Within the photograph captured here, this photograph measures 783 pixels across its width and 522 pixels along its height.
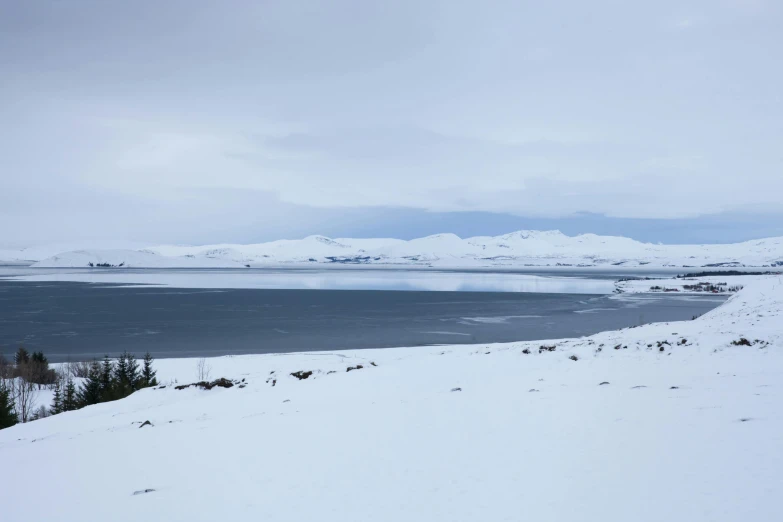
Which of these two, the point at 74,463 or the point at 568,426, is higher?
the point at 568,426

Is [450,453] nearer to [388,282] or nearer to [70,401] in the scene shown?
[70,401]

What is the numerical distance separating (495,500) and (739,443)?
132 inches

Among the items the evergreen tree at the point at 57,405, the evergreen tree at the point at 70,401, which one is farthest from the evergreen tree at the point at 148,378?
the evergreen tree at the point at 57,405

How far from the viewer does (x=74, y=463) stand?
8.70 metres

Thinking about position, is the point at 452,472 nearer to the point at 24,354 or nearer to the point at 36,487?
the point at 36,487

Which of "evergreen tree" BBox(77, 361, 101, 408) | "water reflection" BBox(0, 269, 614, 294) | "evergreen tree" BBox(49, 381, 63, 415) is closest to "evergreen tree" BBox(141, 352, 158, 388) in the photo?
"evergreen tree" BBox(77, 361, 101, 408)

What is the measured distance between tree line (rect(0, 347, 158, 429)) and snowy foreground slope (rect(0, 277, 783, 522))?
7.57 m

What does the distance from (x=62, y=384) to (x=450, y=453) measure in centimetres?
2369

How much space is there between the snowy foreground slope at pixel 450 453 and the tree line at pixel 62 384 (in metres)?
7.57

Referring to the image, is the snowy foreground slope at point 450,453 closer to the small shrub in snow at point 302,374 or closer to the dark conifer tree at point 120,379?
the small shrub in snow at point 302,374

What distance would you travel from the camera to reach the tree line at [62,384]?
2106 centimetres

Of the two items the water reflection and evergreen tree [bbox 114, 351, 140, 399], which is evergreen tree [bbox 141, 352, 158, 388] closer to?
evergreen tree [bbox 114, 351, 140, 399]

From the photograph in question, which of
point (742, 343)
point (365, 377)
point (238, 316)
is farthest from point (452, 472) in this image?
point (238, 316)

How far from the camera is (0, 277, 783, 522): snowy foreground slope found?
19.0 feet
